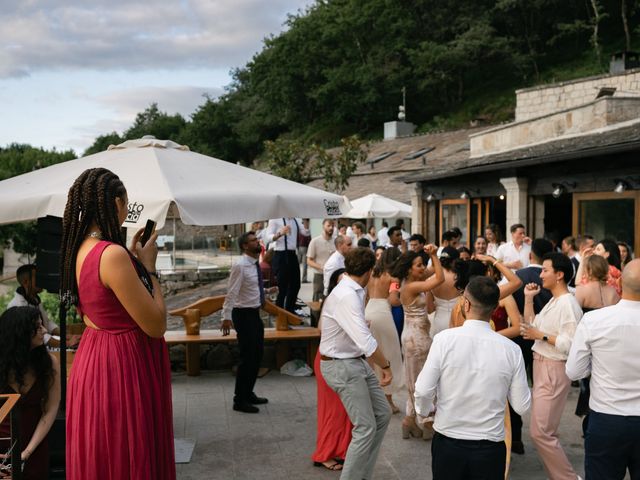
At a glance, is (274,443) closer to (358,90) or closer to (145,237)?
(145,237)

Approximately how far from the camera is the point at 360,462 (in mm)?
4594

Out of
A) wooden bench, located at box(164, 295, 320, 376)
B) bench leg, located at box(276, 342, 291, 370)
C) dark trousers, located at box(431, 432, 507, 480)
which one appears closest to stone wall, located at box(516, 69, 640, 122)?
wooden bench, located at box(164, 295, 320, 376)

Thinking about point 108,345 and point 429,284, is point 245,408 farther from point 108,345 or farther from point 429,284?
point 108,345

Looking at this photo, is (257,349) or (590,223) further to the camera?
(590,223)

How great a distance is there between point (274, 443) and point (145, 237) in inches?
130

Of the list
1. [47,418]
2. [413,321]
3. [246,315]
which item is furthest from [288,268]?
[47,418]

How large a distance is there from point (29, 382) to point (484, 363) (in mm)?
2867

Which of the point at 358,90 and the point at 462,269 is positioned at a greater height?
the point at 358,90

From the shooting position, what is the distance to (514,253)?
997 cm

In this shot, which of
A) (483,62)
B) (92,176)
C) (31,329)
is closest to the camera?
(92,176)

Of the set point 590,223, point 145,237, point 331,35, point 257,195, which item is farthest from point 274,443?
point 331,35

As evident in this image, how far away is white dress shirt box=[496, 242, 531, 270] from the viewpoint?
9.90 m

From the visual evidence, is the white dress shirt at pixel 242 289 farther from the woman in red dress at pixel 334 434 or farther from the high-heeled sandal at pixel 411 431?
the high-heeled sandal at pixel 411 431

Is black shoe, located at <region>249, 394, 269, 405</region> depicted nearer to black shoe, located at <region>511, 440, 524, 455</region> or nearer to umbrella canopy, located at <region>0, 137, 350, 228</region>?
umbrella canopy, located at <region>0, 137, 350, 228</region>
